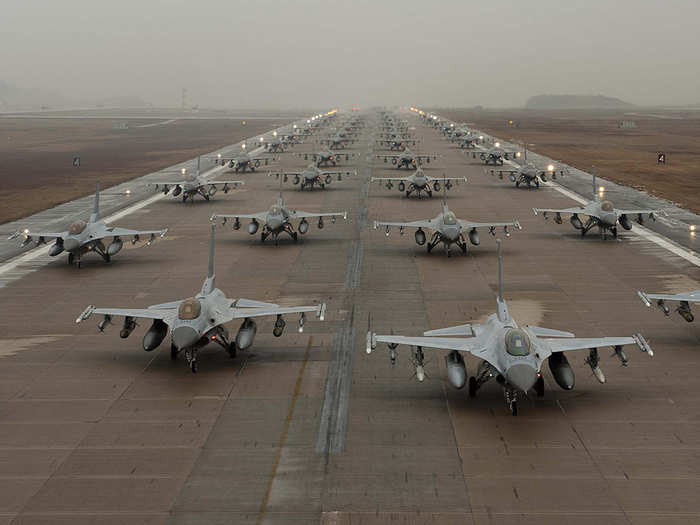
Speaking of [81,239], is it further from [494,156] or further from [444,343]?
[494,156]

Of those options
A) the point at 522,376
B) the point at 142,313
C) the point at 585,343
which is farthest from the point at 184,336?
the point at 585,343

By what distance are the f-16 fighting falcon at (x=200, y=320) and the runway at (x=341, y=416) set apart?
1.21m

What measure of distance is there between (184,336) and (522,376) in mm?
12419

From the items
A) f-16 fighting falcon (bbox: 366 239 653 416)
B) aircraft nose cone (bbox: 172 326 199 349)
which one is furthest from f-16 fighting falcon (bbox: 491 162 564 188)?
aircraft nose cone (bbox: 172 326 199 349)

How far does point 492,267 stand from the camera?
44156 mm

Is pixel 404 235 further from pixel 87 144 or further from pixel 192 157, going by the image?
pixel 87 144

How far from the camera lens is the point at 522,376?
20734mm

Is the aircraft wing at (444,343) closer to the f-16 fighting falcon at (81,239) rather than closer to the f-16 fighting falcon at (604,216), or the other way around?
the f-16 fighting falcon at (81,239)

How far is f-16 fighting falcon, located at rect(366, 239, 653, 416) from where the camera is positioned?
21.1 metres

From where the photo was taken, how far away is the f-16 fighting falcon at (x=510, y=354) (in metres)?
21.1

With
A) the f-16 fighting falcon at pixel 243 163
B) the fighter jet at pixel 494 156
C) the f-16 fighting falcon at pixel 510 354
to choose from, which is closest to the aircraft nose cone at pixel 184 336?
the f-16 fighting falcon at pixel 510 354

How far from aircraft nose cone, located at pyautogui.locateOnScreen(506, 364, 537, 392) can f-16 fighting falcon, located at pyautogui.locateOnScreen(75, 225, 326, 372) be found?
8.33 meters

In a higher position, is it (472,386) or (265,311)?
(265,311)

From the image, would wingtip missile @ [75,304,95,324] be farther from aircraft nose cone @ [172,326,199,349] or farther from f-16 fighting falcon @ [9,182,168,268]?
f-16 fighting falcon @ [9,182,168,268]
